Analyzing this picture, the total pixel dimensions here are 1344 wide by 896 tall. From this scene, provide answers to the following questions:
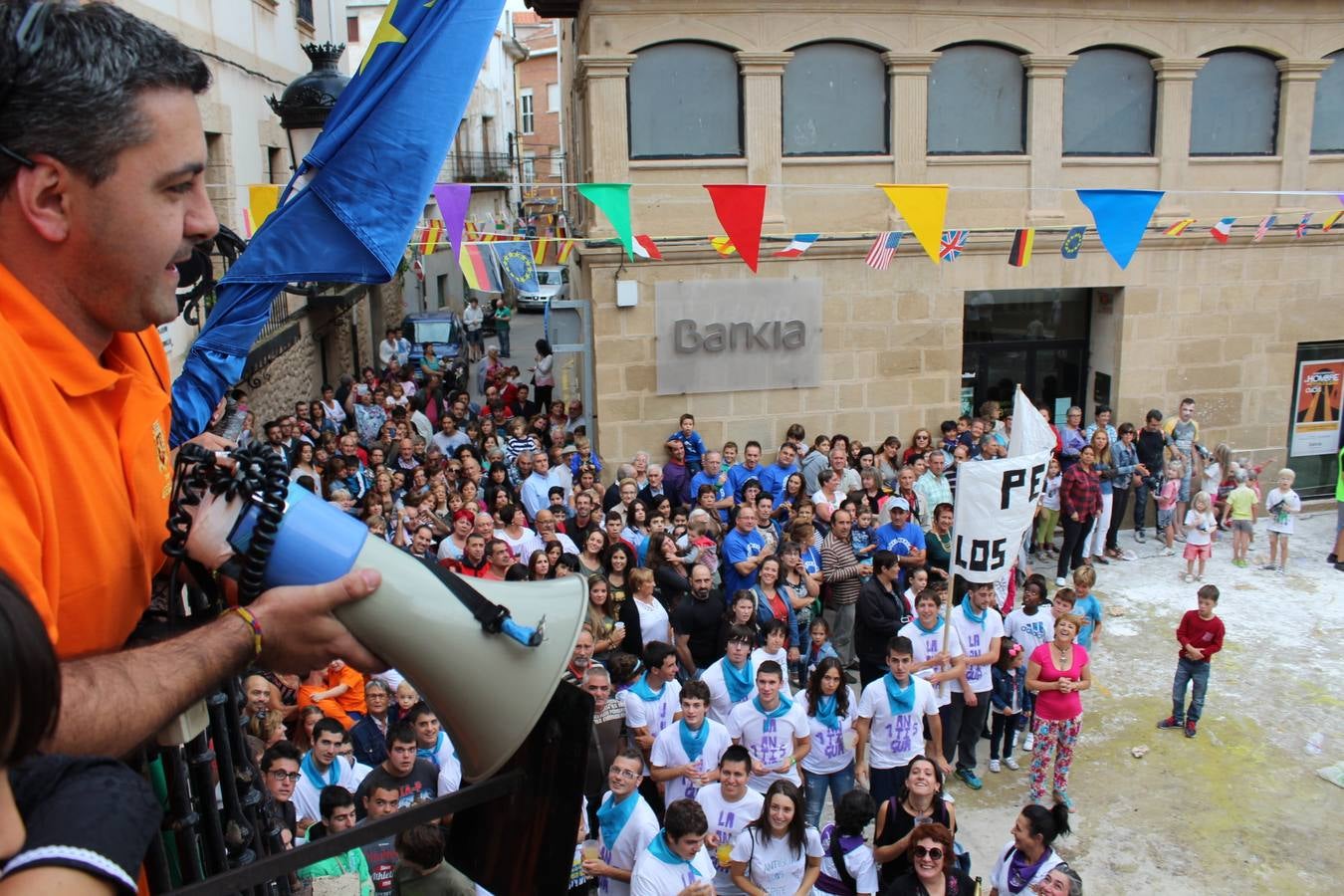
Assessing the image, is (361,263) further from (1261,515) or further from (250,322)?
(1261,515)

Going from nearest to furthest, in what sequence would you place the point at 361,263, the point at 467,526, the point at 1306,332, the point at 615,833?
the point at 361,263 → the point at 615,833 → the point at 467,526 → the point at 1306,332

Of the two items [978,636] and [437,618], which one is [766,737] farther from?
[437,618]

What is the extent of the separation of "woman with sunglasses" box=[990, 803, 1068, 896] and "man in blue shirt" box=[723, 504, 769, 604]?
381cm

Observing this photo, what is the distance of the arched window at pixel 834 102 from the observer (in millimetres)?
14125

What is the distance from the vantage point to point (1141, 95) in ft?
49.6

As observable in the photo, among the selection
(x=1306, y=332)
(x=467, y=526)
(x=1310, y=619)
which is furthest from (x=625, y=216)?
(x=1306, y=332)

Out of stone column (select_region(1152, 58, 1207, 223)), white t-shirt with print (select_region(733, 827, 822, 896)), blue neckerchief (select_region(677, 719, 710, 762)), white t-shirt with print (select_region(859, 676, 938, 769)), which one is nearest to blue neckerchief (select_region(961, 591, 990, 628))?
white t-shirt with print (select_region(859, 676, 938, 769))

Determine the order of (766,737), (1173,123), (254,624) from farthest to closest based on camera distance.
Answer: (1173,123) < (766,737) < (254,624)

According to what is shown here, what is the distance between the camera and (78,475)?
1.45m

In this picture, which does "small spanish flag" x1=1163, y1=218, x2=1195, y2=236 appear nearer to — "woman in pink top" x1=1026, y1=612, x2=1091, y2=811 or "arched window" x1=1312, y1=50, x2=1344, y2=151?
"arched window" x1=1312, y1=50, x2=1344, y2=151

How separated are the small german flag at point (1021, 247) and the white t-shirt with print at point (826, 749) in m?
8.48

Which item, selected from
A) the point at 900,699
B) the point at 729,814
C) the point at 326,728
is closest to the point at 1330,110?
the point at 900,699

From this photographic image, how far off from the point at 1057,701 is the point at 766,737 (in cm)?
242

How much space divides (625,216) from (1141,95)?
791cm
